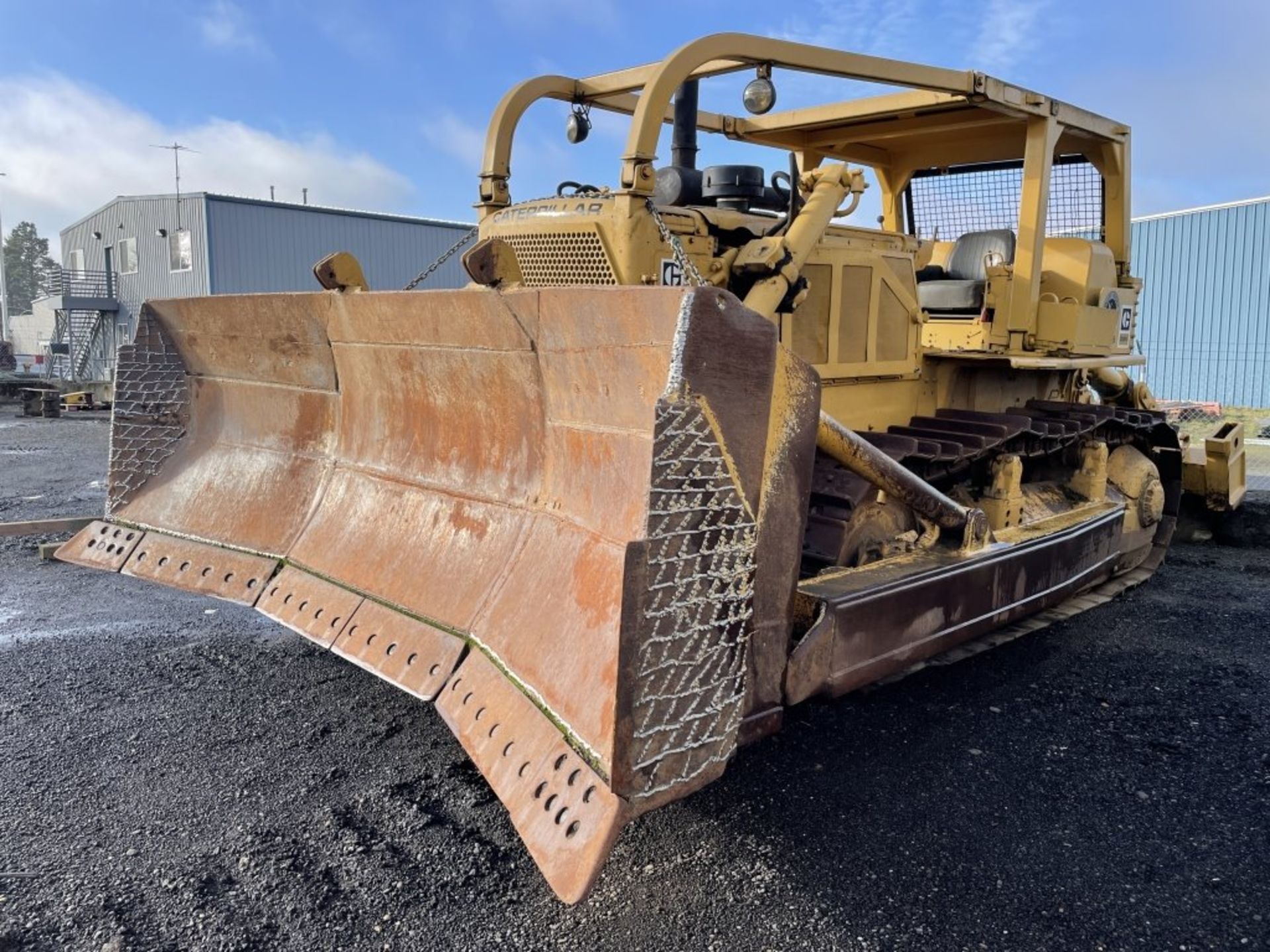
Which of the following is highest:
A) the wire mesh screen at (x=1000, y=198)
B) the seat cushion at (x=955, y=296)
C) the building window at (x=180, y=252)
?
the building window at (x=180, y=252)

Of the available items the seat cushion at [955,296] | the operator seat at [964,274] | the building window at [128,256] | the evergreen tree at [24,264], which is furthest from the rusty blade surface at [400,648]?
the evergreen tree at [24,264]

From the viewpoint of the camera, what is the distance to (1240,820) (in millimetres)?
3172

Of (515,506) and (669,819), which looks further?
(515,506)

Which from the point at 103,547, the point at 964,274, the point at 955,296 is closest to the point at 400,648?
the point at 103,547

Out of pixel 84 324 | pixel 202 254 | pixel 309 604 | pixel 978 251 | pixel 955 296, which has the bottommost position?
pixel 309 604

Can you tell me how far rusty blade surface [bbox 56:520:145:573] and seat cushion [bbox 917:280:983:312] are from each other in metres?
4.35

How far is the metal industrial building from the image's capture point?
26.0 metres

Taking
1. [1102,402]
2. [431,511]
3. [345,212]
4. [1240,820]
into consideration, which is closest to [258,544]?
[431,511]

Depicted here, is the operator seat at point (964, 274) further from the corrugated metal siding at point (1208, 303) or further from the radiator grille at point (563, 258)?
the corrugated metal siding at point (1208, 303)

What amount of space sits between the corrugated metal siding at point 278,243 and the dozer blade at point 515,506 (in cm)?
2182

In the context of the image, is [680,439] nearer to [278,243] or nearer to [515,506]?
[515,506]

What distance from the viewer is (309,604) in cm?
371

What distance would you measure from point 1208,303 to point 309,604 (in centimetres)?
2055

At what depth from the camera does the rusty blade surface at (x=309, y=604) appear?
3.57 m
